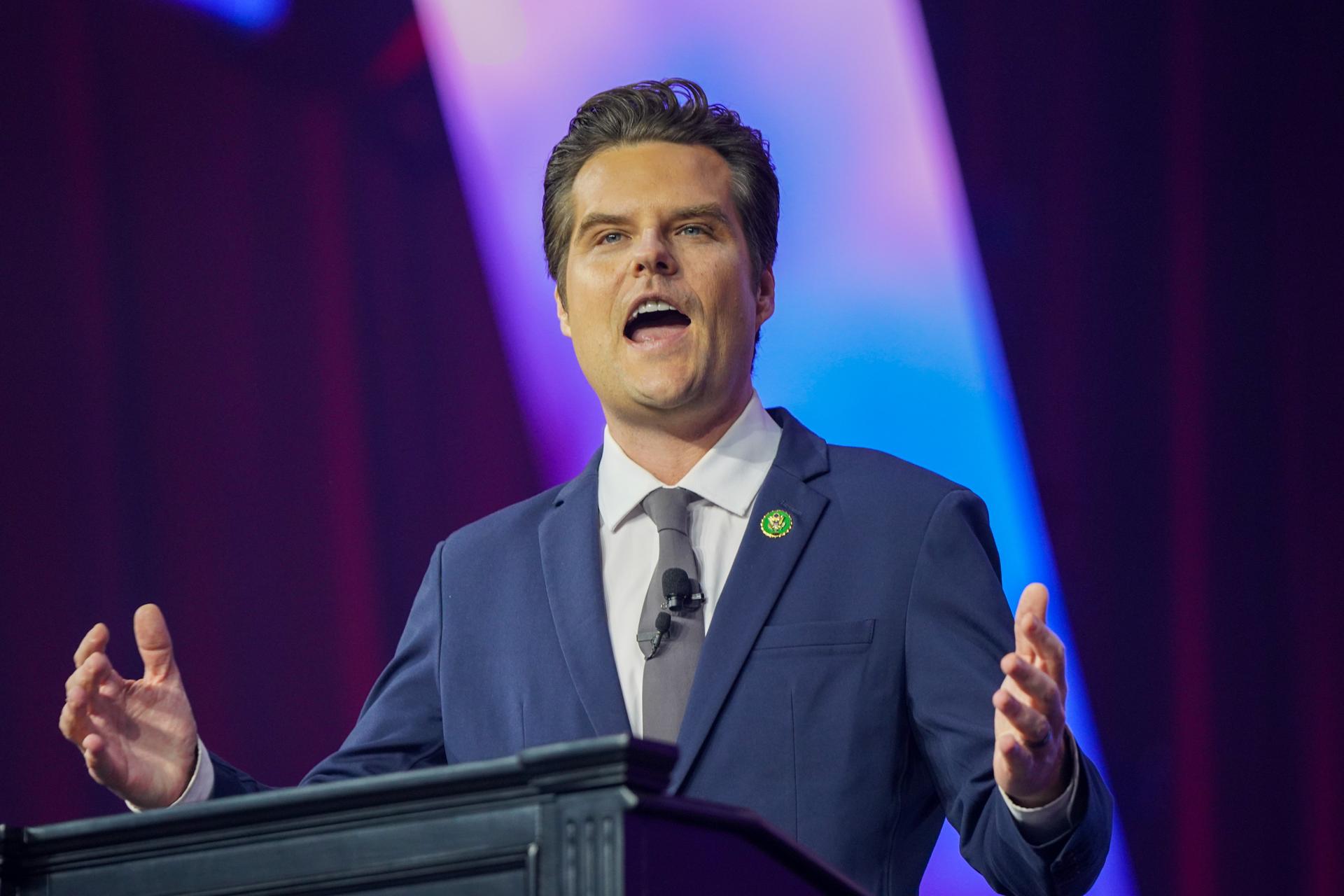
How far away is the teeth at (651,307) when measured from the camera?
2.12m

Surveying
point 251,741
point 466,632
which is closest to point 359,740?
point 466,632

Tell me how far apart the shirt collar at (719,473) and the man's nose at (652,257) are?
0.21m

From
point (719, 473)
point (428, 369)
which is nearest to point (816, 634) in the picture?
point (719, 473)

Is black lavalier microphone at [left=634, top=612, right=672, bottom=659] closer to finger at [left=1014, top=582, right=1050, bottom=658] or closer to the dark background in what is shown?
finger at [left=1014, top=582, right=1050, bottom=658]

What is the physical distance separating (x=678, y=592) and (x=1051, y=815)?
53 cm

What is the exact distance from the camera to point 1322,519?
276 centimetres

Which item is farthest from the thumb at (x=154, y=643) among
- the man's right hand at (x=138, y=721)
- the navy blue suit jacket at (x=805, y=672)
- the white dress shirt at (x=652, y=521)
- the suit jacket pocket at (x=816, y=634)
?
the suit jacket pocket at (x=816, y=634)

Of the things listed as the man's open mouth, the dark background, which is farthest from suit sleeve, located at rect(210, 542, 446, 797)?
the dark background

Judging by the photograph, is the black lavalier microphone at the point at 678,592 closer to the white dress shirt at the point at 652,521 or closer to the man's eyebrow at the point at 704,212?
the white dress shirt at the point at 652,521

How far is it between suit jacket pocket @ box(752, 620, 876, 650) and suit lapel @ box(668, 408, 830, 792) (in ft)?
0.05

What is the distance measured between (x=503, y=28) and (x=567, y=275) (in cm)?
127

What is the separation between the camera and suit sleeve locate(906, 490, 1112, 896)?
162cm

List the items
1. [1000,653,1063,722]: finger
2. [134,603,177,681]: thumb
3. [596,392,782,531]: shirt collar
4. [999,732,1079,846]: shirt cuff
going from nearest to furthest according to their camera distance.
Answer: [1000,653,1063,722]: finger
[999,732,1079,846]: shirt cuff
[134,603,177,681]: thumb
[596,392,782,531]: shirt collar

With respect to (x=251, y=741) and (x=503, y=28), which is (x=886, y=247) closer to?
(x=503, y=28)
